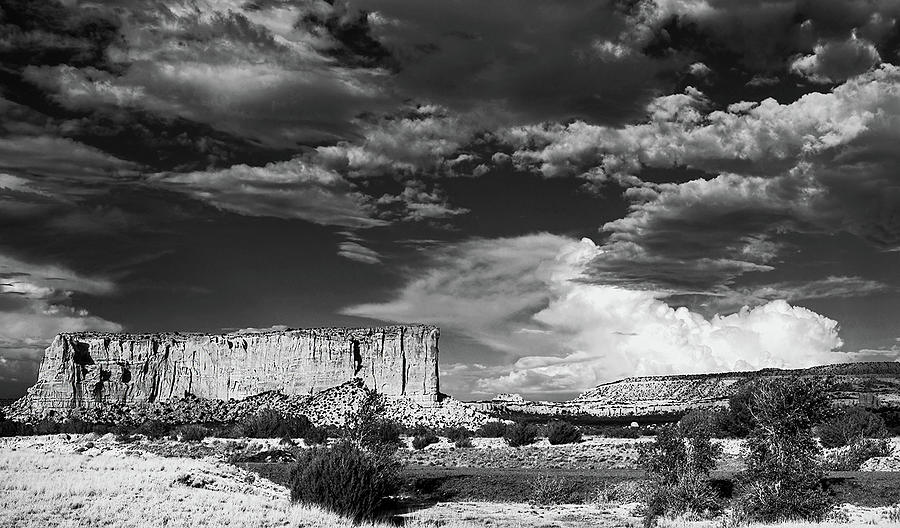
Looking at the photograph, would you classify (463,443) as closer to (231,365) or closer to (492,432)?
(492,432)

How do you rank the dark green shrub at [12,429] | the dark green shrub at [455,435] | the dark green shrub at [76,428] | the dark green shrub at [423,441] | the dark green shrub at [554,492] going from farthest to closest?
the dark green shrub at [76,428] < the dark green shrub at [12,429] < the dark green shrub at [455,435] < the dark green shrub at [423,441] < the dark green shrub at [554,492]

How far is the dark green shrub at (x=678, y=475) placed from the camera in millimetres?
25000

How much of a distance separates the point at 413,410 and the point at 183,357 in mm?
34286

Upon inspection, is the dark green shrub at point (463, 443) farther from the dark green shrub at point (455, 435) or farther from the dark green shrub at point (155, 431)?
the dark green shrub at point (155, 431)

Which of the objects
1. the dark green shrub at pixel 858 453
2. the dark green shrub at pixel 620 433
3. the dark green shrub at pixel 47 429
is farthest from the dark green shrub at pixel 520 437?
the dark green shrub at pixel 47 429

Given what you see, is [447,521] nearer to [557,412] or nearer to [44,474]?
[44,474]

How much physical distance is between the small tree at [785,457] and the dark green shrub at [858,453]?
44.7 feet

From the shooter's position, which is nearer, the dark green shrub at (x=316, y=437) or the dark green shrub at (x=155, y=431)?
the dark green shrub at (x=316, y=437)

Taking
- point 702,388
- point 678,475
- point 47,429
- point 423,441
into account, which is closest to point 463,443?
point 423,441

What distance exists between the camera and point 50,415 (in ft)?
272

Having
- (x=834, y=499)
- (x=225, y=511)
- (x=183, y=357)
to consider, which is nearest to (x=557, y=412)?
(x=183, y=357)

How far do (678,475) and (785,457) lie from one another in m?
3.77

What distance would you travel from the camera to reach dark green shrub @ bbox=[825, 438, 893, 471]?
38281mm

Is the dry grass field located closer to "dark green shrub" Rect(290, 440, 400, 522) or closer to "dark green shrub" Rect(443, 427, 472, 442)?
"dark green shrub" Rect(290, 440, 400, 522)
